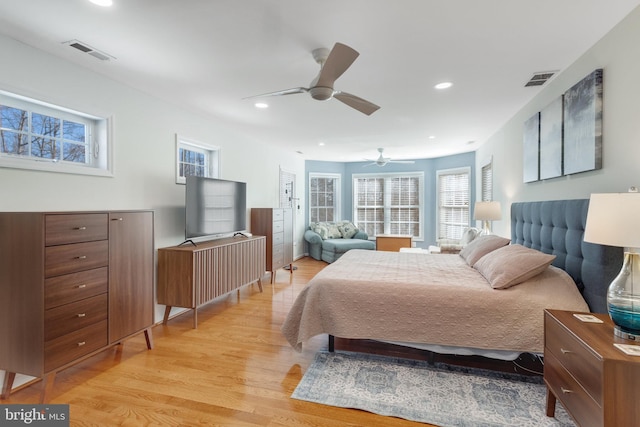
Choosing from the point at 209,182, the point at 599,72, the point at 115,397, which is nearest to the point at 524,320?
the point at 599,72

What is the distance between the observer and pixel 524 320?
81.7 inches

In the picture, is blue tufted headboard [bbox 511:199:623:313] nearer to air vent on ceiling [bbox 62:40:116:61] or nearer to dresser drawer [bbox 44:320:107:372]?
dresser drawer [bbox 44:320:107:372]

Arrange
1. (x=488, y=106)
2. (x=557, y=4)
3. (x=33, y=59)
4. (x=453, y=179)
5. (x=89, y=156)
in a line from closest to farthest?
(x=557, y=4) → (x=33, y=59) → (x=89, y=156) → (x=488, y=106) → (x=453, y=179)

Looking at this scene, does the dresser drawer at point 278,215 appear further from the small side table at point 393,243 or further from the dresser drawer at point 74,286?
the dresser drawer at point 74,286

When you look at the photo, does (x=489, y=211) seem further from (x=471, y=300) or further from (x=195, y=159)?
(x=195, y=159)

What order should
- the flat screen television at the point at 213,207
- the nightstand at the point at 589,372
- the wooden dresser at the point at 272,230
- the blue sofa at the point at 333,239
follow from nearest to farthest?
the nightstand at the point at 589,372 → the flat screen television at the point at 213,207 → the wooden dresser at the point at 272,230 → the blue sofa at the point at 333,239

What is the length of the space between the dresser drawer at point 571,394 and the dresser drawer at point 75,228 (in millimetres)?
3040

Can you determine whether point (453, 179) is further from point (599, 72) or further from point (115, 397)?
point (115, 397)

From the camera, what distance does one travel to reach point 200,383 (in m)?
2.20

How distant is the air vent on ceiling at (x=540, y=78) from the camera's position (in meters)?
2.70

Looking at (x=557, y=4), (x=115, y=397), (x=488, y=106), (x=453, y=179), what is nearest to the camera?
Answer: (x=557, y=4)

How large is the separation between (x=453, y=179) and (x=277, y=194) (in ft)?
13.0

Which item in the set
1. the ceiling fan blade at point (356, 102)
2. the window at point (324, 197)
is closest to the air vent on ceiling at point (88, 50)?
the ceiling fan blade at point (356, 102)

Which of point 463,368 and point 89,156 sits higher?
point 89,156
